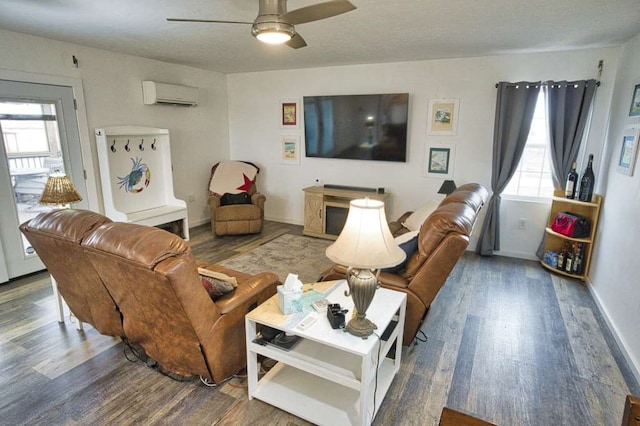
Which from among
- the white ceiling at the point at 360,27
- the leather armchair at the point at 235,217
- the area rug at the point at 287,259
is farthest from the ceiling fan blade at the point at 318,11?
the leather armchair at the point at 235,217

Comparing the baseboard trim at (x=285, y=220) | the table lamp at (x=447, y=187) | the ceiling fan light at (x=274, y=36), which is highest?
the ceiling fan light at (x=274, y=36)

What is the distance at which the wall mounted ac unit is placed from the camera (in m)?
4.50

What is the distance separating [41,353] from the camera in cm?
239

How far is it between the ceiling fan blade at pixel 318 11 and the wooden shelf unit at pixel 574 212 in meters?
3.25

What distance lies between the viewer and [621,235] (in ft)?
9.40

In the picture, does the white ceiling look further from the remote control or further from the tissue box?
the remote control

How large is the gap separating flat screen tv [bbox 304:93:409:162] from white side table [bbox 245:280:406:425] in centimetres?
301

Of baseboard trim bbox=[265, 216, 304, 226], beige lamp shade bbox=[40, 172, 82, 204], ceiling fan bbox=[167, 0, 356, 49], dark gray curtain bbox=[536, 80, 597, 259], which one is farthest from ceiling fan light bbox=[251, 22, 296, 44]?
baseboard trim bbox=[265, 216, 304, 226]

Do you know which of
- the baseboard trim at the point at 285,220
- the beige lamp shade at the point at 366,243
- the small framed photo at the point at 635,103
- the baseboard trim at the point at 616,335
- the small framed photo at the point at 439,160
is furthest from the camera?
the baseboard trim at the point at 285,220

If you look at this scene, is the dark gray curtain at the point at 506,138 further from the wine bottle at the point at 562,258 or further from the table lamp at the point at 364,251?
the table lamp at the point at 364,251

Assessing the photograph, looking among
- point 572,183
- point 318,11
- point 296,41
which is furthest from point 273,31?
point 572,183

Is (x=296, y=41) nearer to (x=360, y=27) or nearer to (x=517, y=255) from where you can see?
(x=360, y=27)

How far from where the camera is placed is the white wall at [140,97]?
3490 millimetres

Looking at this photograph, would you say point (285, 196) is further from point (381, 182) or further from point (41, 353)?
point (41, 353)
